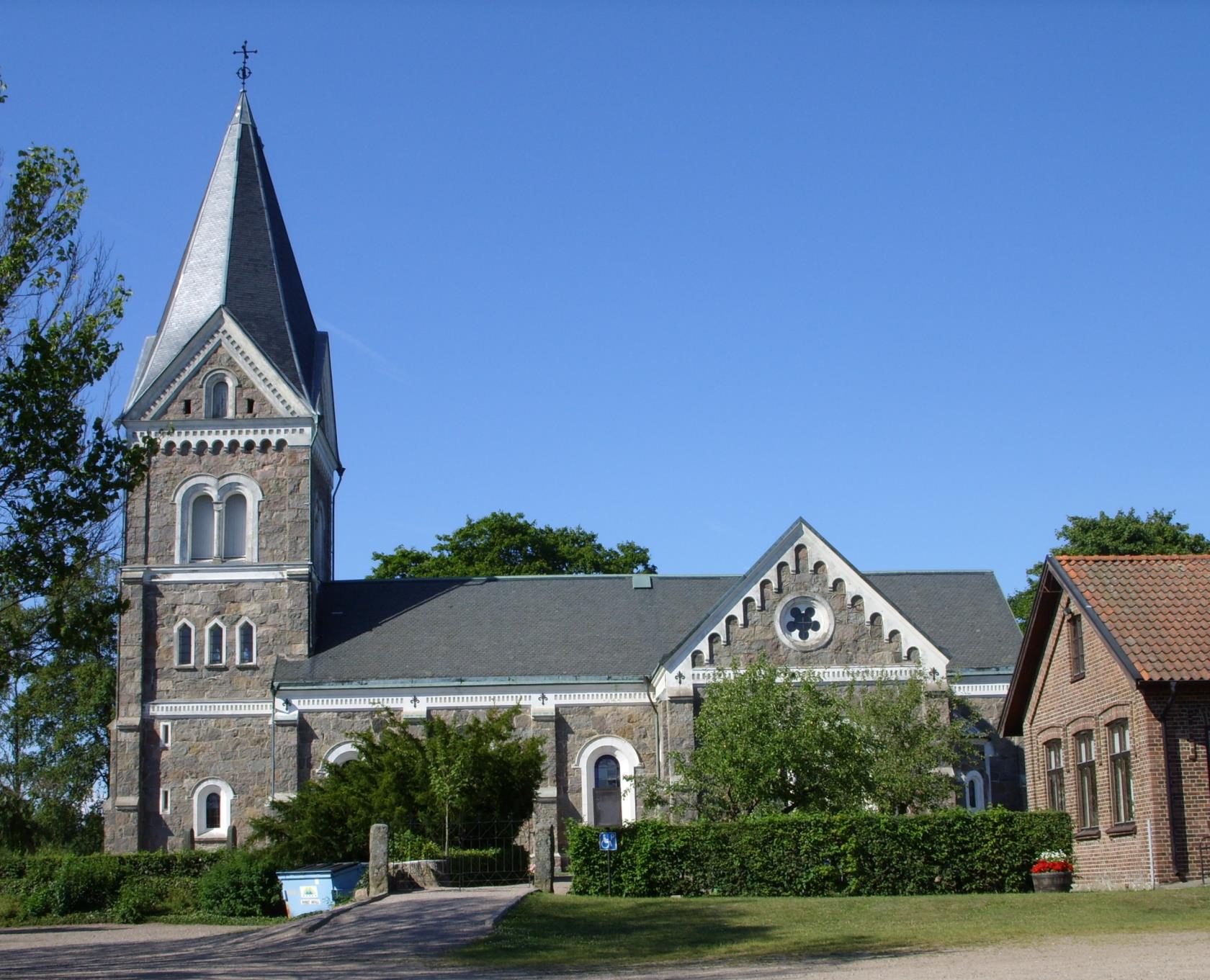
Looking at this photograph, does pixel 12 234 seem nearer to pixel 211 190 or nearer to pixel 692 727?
pixel 692 727

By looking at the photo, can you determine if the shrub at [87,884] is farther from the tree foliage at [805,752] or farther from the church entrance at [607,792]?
the church entrance at [607,792]

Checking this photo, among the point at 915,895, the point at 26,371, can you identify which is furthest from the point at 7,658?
the point at 915,895

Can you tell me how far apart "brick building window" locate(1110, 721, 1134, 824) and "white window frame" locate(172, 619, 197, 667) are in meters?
26.1

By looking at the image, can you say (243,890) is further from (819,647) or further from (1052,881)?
(819,647)

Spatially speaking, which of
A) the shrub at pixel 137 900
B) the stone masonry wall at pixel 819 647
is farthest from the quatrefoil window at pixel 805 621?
the shrub at pixel 137 900

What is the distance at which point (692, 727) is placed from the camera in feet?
134

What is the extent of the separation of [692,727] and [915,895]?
13.1m

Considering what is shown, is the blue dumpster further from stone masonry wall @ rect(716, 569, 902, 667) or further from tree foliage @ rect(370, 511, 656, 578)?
tree foliage @ rect(370, 511, 656, 578)

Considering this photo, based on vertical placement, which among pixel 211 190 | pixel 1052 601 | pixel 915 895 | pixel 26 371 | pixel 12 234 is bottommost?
pixel 915 895

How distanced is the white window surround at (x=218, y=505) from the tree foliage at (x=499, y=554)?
59.9 ft

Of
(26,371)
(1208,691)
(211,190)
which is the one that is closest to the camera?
(26,371)

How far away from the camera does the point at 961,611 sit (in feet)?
154

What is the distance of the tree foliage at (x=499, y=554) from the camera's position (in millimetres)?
63375

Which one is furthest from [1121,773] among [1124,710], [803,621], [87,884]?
[87,884]
